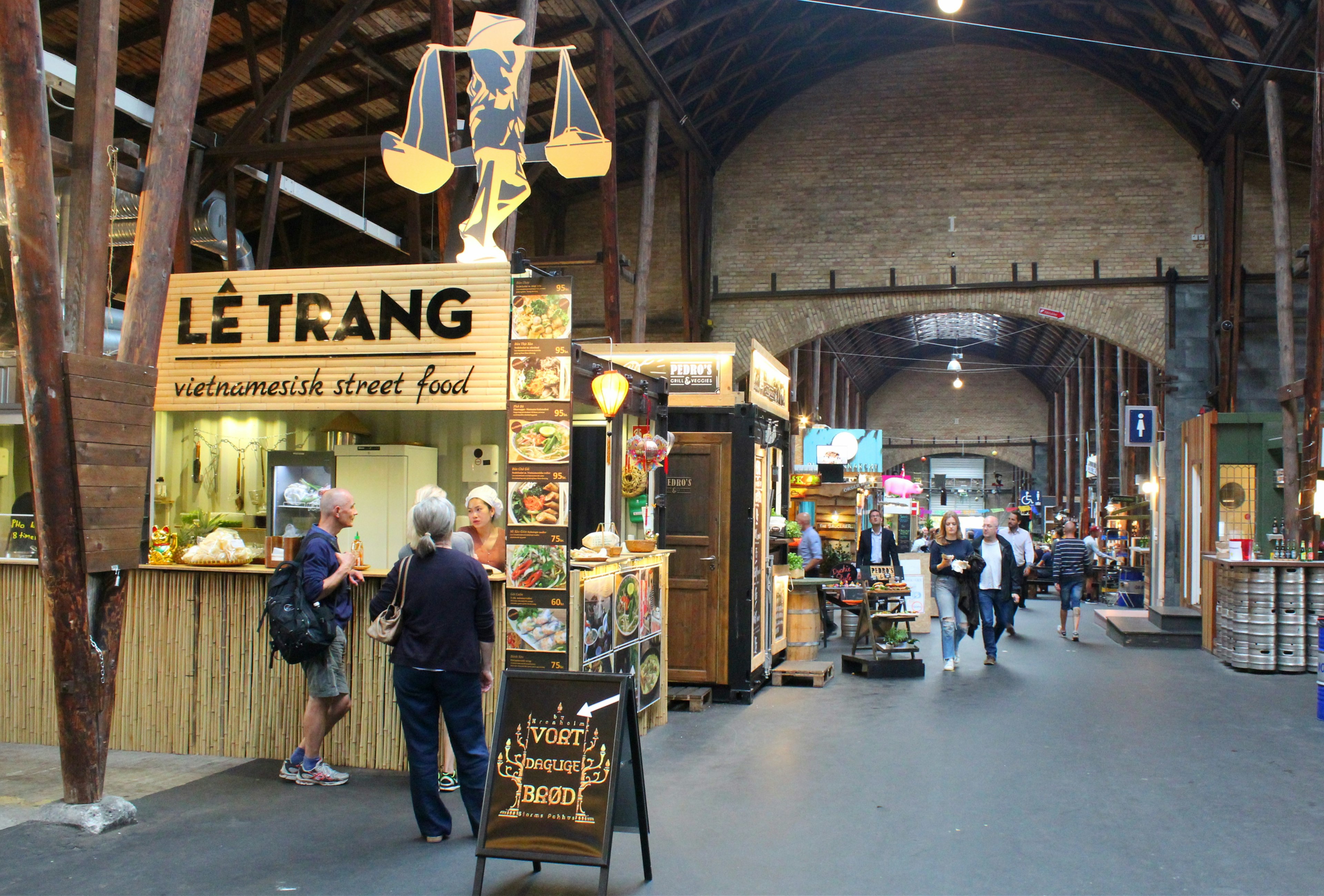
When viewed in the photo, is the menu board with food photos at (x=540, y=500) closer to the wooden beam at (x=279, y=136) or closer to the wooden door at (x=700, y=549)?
the wooden door at (x=700, y=549)

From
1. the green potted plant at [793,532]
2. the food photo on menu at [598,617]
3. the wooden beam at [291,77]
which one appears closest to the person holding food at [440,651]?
the food photo on menu at [598,617]

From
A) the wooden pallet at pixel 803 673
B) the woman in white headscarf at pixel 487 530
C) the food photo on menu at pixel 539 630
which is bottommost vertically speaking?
the wooden pallet at pixel 803 673

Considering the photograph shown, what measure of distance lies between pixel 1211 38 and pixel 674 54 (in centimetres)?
735

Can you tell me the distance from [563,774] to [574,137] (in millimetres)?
4033

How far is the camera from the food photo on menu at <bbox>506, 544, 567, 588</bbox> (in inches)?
213

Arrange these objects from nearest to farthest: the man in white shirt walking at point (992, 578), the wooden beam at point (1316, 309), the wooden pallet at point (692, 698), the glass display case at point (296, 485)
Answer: the wooden pallet at point (692, 698)
the glass display case at point (296, 485)
the man in white shirt walking at point (992, 578)
the wooden beam at point (1316, 309)

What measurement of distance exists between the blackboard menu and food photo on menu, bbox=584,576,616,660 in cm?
165

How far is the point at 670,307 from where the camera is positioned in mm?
18812

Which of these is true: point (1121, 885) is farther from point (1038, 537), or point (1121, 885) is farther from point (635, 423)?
point (1038, 537)

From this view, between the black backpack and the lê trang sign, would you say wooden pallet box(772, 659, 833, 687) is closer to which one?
the lê trang sign

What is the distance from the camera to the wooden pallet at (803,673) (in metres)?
8.88

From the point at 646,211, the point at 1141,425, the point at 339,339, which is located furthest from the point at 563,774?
the point at 1141,425

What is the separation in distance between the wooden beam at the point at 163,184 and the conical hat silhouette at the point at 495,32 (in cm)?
180

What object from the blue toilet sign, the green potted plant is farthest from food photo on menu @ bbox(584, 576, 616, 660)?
the blue toilet sign
